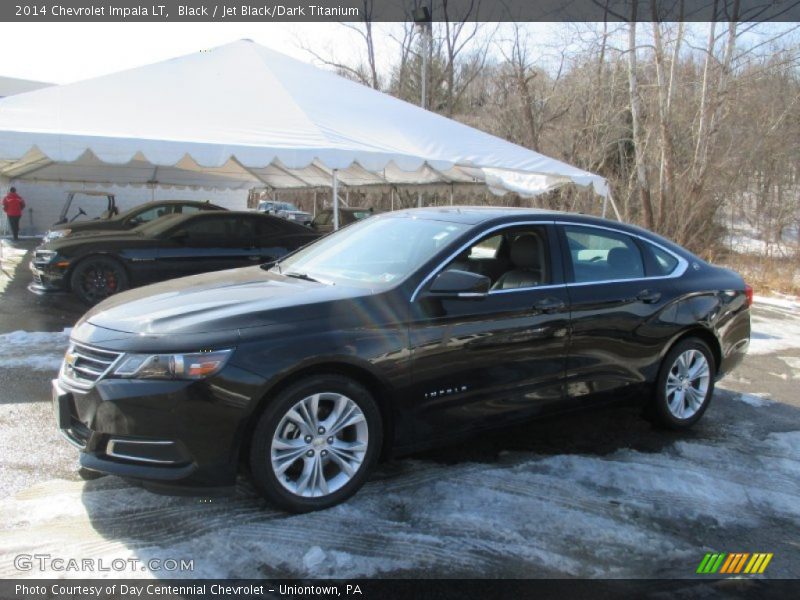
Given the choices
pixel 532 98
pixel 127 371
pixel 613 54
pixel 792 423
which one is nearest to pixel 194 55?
pixel 127 371

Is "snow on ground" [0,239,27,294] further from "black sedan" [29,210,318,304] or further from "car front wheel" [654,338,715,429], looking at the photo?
"car front wheel" [654,338,715,429]

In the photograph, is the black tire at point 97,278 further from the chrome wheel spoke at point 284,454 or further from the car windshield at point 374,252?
the chrome wheel spoke at point 284,454

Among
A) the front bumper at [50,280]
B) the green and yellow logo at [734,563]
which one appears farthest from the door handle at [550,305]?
the front bumper at [50,280]

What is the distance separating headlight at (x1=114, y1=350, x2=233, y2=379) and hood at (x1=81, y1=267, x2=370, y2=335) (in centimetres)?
14

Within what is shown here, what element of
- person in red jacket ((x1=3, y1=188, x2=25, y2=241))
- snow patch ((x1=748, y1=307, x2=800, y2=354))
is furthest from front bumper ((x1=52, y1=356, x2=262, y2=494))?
person in red jacket ((x1=3, y1=188, x2=25, y2=241))

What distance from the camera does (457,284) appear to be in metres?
3.61

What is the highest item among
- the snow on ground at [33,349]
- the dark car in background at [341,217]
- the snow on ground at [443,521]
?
the dark car in background at [341,217]

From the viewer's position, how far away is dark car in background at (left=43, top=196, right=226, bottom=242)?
1106 cm

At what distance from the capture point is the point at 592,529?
3336mm

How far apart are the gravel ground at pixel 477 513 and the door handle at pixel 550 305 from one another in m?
1.01

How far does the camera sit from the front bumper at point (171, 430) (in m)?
2.97

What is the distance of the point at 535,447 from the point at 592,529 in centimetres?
108

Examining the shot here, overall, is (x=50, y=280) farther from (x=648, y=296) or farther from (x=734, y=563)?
(x=734, y=563)

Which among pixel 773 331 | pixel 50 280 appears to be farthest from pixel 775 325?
pixel 50 280
